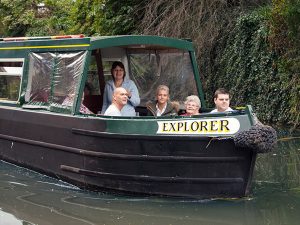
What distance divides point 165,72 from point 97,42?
5.43ft

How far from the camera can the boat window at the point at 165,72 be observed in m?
9.65

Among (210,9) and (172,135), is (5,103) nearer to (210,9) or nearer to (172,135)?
(172,135)

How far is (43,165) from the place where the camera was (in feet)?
30.4

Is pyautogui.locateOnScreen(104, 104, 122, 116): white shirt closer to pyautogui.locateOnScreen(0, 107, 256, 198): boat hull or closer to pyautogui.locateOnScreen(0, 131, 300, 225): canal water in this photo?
pyautogui.locateOnScreen(0, 107, 256, 198): boat hull

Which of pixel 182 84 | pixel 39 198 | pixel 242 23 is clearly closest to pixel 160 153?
pixel 39 198

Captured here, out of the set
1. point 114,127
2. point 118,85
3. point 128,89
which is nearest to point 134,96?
point 128,89

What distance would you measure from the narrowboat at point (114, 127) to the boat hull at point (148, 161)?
0.01m

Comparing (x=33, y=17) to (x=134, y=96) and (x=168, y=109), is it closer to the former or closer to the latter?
(x=134, y=96)

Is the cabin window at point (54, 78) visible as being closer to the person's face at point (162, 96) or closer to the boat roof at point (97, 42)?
A: the boat roof at point (97, 42)

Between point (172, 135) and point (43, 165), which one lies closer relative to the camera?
point (172, 135)

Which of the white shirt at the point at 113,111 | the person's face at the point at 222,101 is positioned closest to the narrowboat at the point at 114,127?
the white shirt at the point at 113,111

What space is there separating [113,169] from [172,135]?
0.97 m

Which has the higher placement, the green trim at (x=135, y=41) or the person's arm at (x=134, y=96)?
the green trim at (x=135, y=41)

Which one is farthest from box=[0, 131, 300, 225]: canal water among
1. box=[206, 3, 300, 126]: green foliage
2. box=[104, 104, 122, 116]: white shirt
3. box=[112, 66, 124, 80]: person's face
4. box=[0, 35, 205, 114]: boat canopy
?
box=[206, 3, 300, 126]: green foliage
